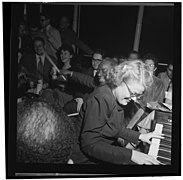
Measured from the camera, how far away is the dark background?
83.0 inches

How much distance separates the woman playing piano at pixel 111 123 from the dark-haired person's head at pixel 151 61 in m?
0.03

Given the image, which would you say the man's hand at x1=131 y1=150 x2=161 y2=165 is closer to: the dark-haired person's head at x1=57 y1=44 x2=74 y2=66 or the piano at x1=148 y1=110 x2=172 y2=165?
the piano at x1=148 y1=110 x2=172 y2=165

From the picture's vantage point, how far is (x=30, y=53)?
211 centimetres

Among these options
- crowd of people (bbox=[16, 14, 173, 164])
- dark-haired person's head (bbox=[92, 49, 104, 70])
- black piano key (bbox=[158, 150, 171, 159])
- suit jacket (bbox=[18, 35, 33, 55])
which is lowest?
black piano key (bbox=[158, 150, 171, 159])

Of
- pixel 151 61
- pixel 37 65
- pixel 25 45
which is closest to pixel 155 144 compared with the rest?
pixel 151 61

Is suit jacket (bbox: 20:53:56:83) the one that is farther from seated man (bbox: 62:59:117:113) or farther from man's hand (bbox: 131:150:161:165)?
man's hand (bbox: 131:150:161:165)

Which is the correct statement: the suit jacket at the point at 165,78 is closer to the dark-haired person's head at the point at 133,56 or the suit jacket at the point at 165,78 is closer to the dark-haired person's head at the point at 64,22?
the dark-haired person's head at the point at 133,56

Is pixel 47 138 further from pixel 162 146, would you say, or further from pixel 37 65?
pixel 162 146

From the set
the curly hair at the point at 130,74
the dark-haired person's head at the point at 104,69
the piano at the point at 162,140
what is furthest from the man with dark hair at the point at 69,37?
the piano at the point at 162,140

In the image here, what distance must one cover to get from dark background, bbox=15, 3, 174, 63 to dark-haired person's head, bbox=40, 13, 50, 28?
27 millimetres

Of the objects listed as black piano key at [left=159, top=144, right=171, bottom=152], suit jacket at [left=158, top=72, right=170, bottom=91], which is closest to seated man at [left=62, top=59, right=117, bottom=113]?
suit jacket at [left=158, top=72, right=170, bottom=91]

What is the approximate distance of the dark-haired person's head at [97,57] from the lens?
2.10 metres

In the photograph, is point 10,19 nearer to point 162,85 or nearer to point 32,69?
point 32,69

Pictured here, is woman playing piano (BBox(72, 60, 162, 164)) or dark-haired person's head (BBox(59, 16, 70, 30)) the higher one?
dark-haired person's head (BBox(59, 16, 70, 30))
